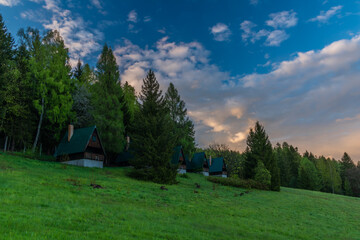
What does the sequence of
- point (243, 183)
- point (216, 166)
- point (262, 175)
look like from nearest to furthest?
point (243, 183)
point (262, 175)
point (216, 166)

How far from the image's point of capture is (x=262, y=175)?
146 ft

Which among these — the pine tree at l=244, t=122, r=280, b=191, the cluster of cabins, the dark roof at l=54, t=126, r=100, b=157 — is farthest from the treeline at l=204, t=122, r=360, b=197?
the dark roof at l=54, t=126, r=100, b=157

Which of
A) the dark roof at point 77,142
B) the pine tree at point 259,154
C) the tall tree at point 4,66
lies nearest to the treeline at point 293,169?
the pine tree at point 259,154

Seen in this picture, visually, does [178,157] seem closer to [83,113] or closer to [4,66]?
[83,113]

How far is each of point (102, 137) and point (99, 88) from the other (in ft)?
32.8

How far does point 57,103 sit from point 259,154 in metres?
41.2

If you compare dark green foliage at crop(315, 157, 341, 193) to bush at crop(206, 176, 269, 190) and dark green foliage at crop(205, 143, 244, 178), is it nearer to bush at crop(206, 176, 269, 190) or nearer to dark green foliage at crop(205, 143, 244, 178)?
dark green foliage at crop(205, 143, 244, 178)

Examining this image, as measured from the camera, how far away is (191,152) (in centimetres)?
6075

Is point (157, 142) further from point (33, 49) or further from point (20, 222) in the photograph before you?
point (33, 49)

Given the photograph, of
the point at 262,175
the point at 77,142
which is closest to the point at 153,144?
the point at 77,142

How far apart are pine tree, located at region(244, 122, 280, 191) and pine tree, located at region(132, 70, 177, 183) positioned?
20.9 metres

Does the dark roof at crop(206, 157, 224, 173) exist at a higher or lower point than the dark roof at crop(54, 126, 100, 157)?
lower

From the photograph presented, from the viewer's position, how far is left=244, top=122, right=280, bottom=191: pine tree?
4687 centimetres

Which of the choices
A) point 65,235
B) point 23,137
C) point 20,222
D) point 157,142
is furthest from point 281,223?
point 23,137
